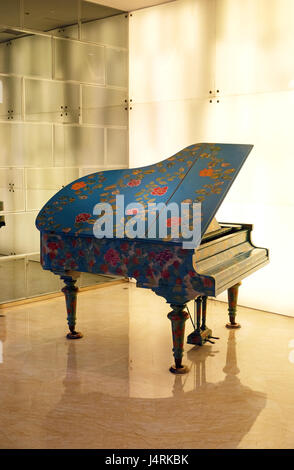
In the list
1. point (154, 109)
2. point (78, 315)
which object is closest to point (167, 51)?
point (154, 109)

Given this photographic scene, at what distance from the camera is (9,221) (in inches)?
201

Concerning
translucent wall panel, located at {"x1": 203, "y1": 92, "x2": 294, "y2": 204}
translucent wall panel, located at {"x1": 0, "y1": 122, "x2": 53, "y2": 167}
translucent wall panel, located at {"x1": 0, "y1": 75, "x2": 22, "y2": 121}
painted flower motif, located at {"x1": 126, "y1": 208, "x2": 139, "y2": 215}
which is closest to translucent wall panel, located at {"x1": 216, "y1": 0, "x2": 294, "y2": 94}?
translucent wall panel, located at {"x1": 203, "y1": 92, "x2": 294, "y2": 204}

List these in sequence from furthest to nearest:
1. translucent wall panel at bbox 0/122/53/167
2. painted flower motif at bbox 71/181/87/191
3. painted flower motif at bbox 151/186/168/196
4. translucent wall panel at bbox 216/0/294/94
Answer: translucent wall panel at bbox 0/122/53/167
translucent wall panel at bbox 216/0/294/94
painted flower motif at bbox 71/181/87/191
painted flower motif at bbox 151/186/168/196

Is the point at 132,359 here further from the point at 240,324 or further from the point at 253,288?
the point at 253,288

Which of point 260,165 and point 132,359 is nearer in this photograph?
point 132,359

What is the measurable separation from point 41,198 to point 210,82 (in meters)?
1.87

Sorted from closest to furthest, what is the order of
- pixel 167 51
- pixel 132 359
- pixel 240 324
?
pixel 132 359 → pixel 240 324 → pixel 167 51

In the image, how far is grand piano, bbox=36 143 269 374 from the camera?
326 cm

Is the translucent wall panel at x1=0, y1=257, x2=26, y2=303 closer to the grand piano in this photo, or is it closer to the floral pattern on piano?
the grand piano

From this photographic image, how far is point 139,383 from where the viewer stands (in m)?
3.49

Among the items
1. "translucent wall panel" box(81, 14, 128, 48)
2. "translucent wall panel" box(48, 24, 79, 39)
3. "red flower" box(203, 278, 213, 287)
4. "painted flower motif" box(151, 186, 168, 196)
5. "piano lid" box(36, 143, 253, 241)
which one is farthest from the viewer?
"translucent wall panel" box(81, 14, 128, 48)

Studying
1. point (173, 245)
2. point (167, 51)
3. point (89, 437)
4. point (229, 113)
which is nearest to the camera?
point (89, 437)

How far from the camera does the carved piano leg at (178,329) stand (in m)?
3.47

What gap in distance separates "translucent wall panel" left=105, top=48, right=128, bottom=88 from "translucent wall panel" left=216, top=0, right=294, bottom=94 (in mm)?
1189
